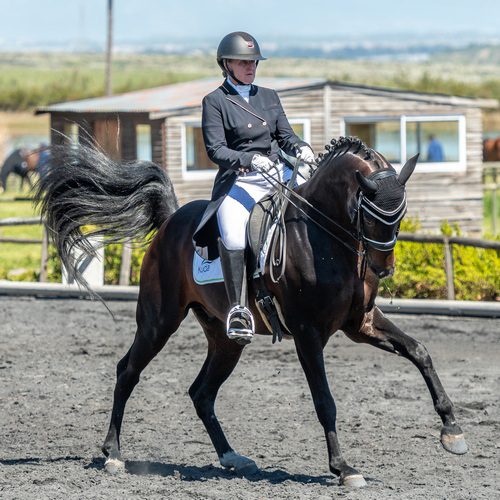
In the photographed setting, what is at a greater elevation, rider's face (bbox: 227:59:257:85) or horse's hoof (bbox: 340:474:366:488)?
rider's face (bbox: 227:59:257:85)

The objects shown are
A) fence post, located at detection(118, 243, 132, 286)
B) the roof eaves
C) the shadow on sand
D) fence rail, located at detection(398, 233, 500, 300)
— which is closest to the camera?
the shadow on sand

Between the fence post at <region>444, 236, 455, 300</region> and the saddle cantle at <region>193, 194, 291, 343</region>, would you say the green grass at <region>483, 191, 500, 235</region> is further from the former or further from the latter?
the saddle cantle at <region>193, 194, 291, 343</region>

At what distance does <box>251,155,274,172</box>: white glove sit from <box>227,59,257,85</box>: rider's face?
607 millimetres

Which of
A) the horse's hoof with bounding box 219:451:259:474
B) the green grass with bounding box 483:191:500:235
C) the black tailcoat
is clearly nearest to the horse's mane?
the black tailcoat

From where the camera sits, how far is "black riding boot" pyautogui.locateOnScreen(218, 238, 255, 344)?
6.53 m

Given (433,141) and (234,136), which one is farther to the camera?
(433,141)

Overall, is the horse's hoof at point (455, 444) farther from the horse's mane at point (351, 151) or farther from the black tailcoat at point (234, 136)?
the black tailcoat at point (234, 136)

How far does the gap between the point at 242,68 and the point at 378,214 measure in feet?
4.73

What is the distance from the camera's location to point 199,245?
6918 mm

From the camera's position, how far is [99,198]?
7.77 m

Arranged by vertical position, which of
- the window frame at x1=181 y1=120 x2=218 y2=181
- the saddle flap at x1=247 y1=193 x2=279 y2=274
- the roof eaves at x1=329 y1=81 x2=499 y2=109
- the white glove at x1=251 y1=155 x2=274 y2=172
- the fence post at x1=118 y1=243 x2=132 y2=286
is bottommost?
the fence post at x1=118 y1=243 x2=132 y2=286

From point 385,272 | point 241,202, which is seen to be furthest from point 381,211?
point 241,202

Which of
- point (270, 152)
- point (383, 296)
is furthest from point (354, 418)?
point (383, 296)

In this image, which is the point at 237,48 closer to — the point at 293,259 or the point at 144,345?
the point at 293,259
